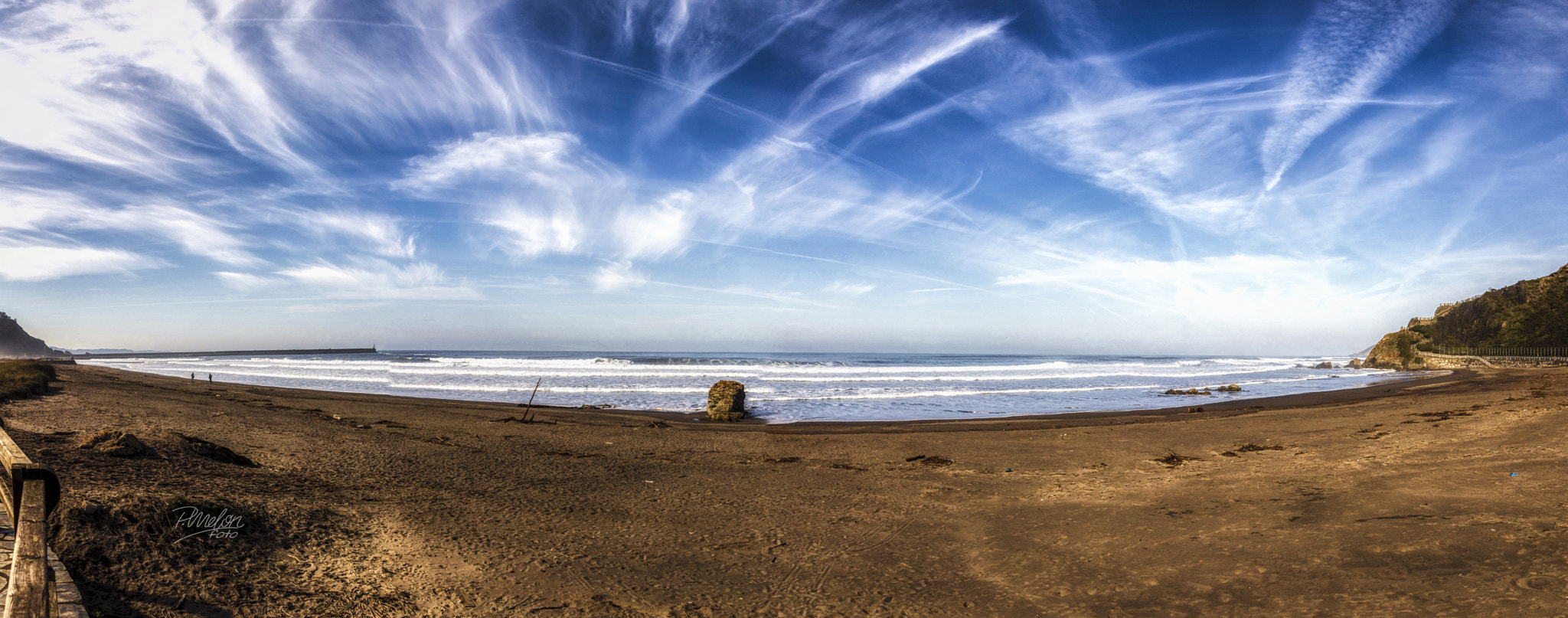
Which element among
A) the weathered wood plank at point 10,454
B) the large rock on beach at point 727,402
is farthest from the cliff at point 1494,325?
the weathered wood plank at point 10,454

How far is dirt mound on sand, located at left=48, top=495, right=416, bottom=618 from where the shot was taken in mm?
3633

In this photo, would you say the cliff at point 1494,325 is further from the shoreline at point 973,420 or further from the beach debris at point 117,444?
the beach debris at point 117,444

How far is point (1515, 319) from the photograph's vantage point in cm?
5544

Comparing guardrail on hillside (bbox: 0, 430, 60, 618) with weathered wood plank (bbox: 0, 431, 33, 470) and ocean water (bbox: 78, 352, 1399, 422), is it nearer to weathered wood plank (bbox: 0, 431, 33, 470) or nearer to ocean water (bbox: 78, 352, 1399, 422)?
weathered wood plank (bbox: 0, 431, 33, 470)

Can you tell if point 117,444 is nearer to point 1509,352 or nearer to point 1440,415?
point 1440,415

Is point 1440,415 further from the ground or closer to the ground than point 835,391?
further from the ground

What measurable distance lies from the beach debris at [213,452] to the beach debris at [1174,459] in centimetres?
1223

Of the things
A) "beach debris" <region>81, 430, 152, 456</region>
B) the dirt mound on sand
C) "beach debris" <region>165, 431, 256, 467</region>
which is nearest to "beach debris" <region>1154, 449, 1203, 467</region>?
the dirt mound on sand

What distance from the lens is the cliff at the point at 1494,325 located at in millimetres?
52938

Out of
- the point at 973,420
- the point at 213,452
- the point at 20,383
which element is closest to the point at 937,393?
the point at 973,420

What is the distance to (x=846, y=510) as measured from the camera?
661 cm

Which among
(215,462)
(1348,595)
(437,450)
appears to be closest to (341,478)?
(215,462)

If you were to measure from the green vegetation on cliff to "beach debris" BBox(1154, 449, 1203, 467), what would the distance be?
227ft

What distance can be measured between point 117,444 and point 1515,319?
284 ft
